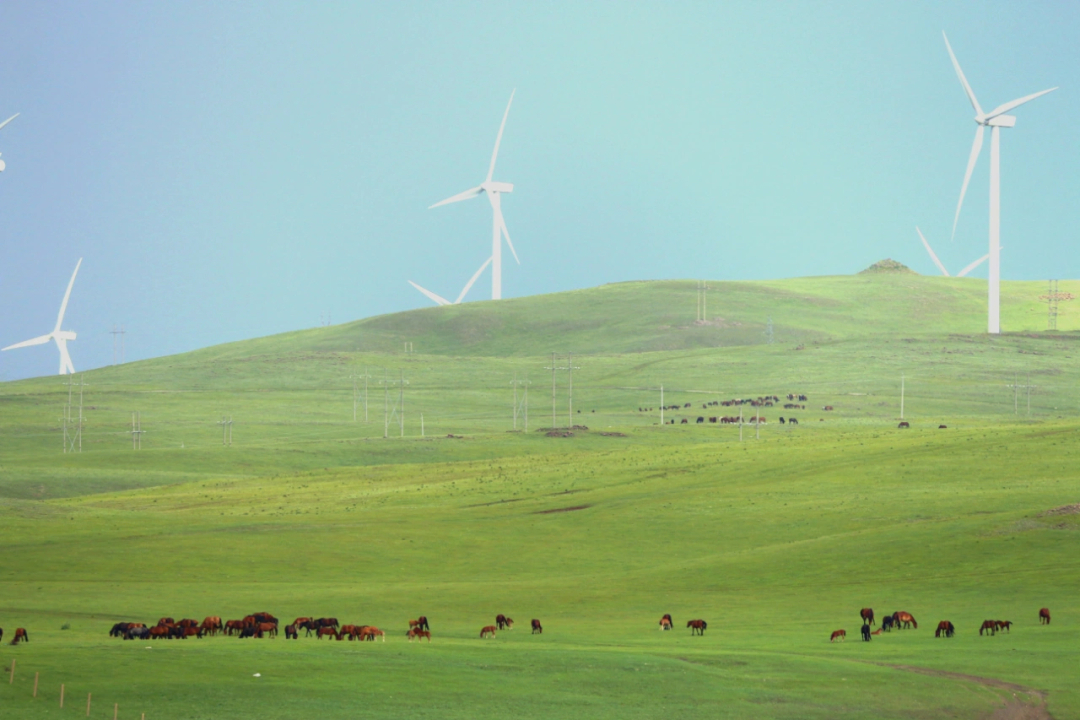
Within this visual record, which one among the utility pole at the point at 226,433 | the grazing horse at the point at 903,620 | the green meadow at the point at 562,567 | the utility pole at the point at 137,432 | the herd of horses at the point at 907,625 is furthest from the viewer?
the utility pole at the point at 226,433

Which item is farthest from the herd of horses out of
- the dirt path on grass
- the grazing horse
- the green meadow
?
the dirt path on grass

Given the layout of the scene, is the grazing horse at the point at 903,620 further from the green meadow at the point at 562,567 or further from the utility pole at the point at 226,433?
the utility pole at the point at 226,433

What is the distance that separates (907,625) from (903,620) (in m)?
0.54

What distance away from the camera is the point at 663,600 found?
2174 inches

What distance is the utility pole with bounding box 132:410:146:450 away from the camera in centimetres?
14007

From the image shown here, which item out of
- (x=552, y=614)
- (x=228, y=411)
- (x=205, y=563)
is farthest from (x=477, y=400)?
(x=552, y=614)

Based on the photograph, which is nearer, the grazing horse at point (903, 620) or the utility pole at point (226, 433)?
the grazing horse at point (903, 620)

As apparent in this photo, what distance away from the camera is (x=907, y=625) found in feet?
154

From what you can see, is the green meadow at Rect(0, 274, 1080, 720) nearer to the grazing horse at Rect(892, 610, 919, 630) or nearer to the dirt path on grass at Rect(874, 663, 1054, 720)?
the dirt path on grass at Rect(874, 663, 1054, 720)

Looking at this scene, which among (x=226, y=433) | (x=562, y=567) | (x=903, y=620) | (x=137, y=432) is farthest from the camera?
(x=226, y=433)

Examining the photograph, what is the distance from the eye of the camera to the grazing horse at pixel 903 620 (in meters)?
46.8

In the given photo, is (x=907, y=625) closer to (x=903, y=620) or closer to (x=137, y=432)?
(x=903, y=620)

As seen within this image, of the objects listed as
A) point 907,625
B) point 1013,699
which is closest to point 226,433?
point 907,625

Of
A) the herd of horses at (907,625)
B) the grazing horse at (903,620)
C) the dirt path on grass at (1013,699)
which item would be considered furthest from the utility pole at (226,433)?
the dirt path on grass at (1013,699)
